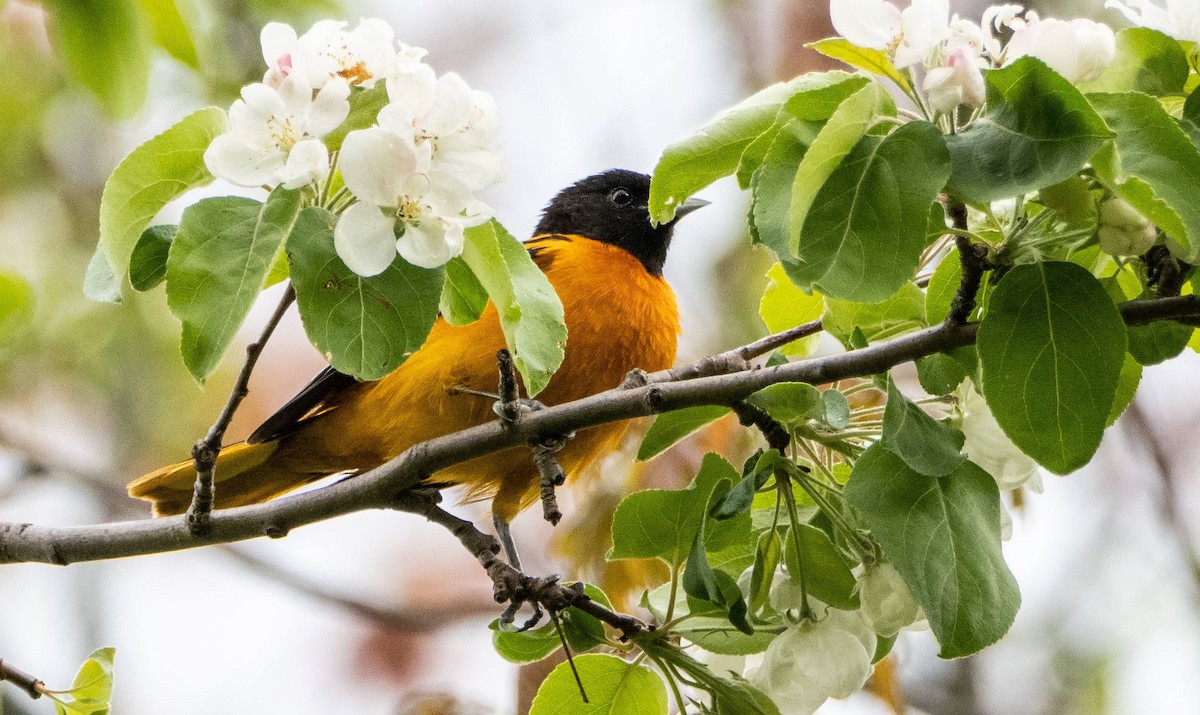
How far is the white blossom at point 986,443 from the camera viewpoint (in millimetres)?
1827

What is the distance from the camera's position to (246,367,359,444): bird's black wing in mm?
3434

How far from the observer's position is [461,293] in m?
1.87

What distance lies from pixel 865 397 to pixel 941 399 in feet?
8.22

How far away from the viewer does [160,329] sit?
5.97 m

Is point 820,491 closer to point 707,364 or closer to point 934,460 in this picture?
point 934,460

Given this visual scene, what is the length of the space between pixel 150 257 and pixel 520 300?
56 centimetres

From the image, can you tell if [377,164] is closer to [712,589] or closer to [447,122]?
[447,122]

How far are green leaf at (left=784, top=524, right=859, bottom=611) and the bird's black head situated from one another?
246 cm

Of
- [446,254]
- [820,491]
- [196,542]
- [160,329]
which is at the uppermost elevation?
[160,329]

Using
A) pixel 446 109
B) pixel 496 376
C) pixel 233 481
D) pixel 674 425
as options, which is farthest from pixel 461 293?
pixel 233 481

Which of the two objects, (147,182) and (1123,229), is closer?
(1123,229)

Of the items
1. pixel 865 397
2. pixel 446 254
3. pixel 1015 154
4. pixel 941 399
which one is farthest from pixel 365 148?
pixel 865 397

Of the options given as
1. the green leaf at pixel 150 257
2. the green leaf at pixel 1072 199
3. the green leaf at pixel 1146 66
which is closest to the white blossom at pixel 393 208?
the green leaf at pixel 150 257

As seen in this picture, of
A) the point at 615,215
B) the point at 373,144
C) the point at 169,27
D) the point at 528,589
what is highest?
the point at 169,27
